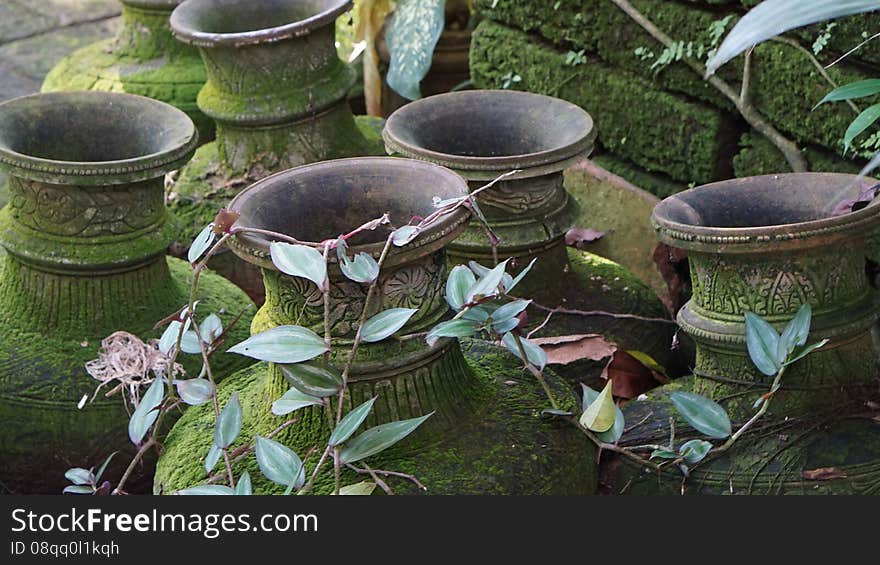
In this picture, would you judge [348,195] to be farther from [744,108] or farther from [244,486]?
[744,108]

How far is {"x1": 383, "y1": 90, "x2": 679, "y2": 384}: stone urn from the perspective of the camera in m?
2.43

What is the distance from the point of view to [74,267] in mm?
2465

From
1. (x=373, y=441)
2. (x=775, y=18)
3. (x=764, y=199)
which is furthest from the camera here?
(x=764, y=199)

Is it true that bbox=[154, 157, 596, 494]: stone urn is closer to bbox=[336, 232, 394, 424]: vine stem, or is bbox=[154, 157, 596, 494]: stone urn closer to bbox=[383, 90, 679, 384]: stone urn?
bbox=[336, 232, 394, 424]: vine stem

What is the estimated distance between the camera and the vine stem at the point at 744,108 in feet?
9.06

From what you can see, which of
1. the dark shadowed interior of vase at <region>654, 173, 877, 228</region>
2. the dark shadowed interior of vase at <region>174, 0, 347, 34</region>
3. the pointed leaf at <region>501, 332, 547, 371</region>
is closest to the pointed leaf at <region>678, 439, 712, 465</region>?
the pointed leaf at <region>501, 332, 547, 371</region>

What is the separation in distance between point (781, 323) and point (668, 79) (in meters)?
1.05

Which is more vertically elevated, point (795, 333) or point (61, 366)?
point (795, 333)

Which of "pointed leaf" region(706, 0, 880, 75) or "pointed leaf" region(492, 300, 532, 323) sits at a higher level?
"pointed leaf" region(706, 0, 880, 75)

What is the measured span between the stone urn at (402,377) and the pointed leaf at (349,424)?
0.12m

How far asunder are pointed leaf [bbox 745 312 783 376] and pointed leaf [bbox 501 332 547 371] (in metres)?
0.35

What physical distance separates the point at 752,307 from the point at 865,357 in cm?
26

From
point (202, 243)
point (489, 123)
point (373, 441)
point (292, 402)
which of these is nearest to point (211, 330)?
point (202, 243)

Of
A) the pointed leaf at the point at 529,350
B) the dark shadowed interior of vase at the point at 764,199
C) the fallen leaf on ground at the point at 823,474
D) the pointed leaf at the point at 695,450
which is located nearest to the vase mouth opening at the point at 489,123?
the dark shadowed interior of vase at the point at 764,199
